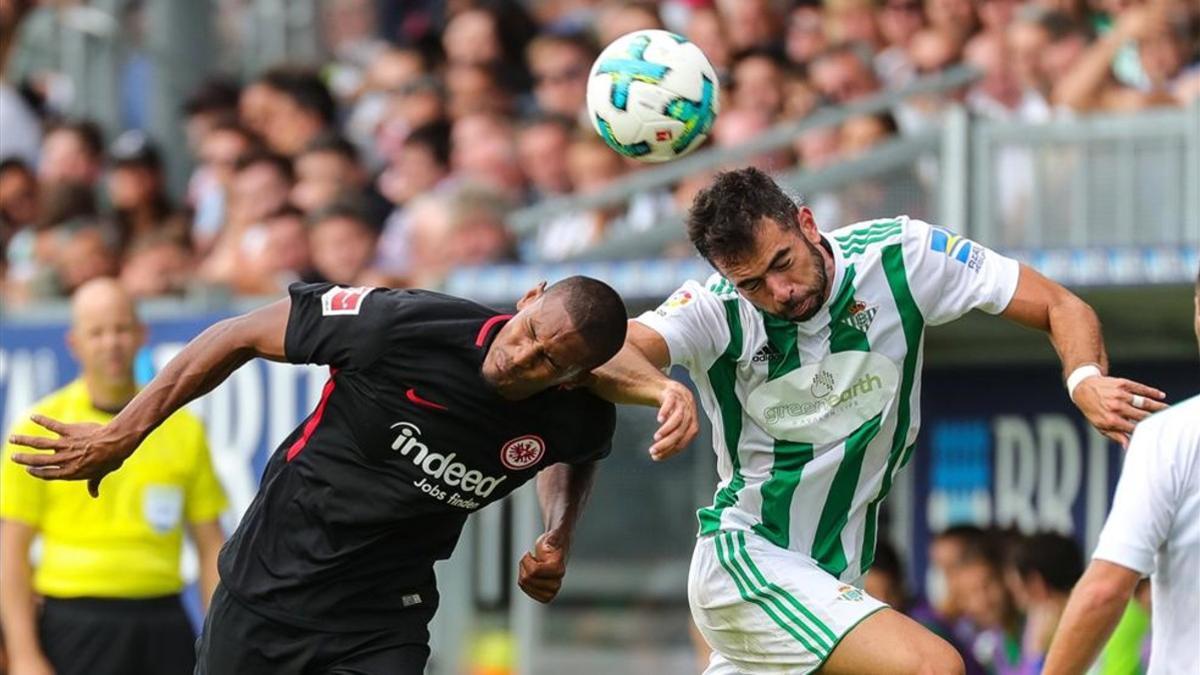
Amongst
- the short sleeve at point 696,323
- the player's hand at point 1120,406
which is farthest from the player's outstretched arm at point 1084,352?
the short sleeve at point 696,323

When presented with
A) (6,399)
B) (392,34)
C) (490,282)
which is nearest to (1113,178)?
(490,282)

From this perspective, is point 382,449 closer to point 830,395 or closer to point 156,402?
point 156,402

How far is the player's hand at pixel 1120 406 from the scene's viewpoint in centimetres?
629

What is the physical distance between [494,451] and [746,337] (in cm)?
85

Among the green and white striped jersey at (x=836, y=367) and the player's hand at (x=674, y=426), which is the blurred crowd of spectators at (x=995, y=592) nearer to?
the green and white striped jersey at (x=836, y=367)

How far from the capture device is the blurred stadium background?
10.2 m

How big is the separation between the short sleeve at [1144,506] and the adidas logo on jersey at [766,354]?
1.64 meters

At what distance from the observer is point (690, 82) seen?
25.5ft

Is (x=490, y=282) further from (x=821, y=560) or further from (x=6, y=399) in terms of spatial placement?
(x=821, y=560)

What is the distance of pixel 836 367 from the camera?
6957 mm

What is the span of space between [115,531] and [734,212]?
3545 mm

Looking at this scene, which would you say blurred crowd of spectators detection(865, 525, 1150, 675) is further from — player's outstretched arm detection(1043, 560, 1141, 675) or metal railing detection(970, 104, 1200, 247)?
player's outstretched arm detection(1043, 560, 1141, 675)

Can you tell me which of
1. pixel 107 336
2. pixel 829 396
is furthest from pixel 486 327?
pixel 107 336

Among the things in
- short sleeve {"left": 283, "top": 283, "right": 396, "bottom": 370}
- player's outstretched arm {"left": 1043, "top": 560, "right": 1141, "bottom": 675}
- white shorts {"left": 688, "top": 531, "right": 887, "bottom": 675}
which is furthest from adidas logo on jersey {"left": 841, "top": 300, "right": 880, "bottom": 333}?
player's outstretched arm {"left": 1043, "top": 560, "right": 1141, "bottom": 675}
